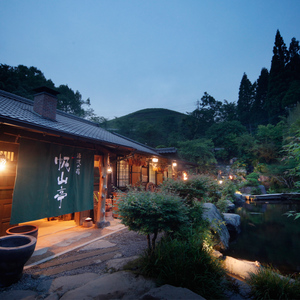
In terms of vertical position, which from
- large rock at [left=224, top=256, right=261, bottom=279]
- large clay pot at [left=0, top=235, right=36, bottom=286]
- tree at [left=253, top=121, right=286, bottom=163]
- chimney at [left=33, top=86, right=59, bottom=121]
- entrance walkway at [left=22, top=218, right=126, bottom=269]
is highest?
tree at [left=253, top=121, right=286, bottom=163]

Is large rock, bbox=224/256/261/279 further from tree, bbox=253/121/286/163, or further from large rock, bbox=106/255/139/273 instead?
tree, bbox=253/121/286/163

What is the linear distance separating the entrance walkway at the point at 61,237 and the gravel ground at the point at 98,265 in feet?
1.09

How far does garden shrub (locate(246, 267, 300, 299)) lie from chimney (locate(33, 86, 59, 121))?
8.64 m

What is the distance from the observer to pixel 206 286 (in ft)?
12.3

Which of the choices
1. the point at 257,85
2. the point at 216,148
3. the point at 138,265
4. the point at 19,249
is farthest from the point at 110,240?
the point at 257,85

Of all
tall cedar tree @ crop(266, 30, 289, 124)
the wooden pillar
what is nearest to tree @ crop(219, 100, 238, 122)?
tall cedar tree @ crop(266, 30, 289, 124)

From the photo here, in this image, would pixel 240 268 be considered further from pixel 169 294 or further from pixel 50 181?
pixel 50 181

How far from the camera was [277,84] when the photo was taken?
42.8 m

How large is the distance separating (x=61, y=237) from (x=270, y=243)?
33.7 ft

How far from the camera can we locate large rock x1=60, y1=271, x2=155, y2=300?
3.14m

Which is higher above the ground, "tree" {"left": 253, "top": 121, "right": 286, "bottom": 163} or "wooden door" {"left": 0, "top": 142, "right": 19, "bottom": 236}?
"tree" {"left": 253, "top": 121, "right": 286, "bottom": 163}

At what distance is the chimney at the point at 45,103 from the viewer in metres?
7.64

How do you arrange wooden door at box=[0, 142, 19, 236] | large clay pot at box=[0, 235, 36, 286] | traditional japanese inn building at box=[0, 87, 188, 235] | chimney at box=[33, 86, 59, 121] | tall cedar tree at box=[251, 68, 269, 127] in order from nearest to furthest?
large clay pot at box=[0, 235, 36, 286], traditional japanese inn building at box=[0, 87, 188, 235], wooden door at box=[0, 142, 19, 236], chimney at box=[33, 86, 59, 121], tall cedar tree at box=[251, 68, 269, 127]

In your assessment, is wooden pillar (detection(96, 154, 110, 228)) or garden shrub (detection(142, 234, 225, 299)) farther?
wooden pillar (detection(96, 154, 110, 228))
